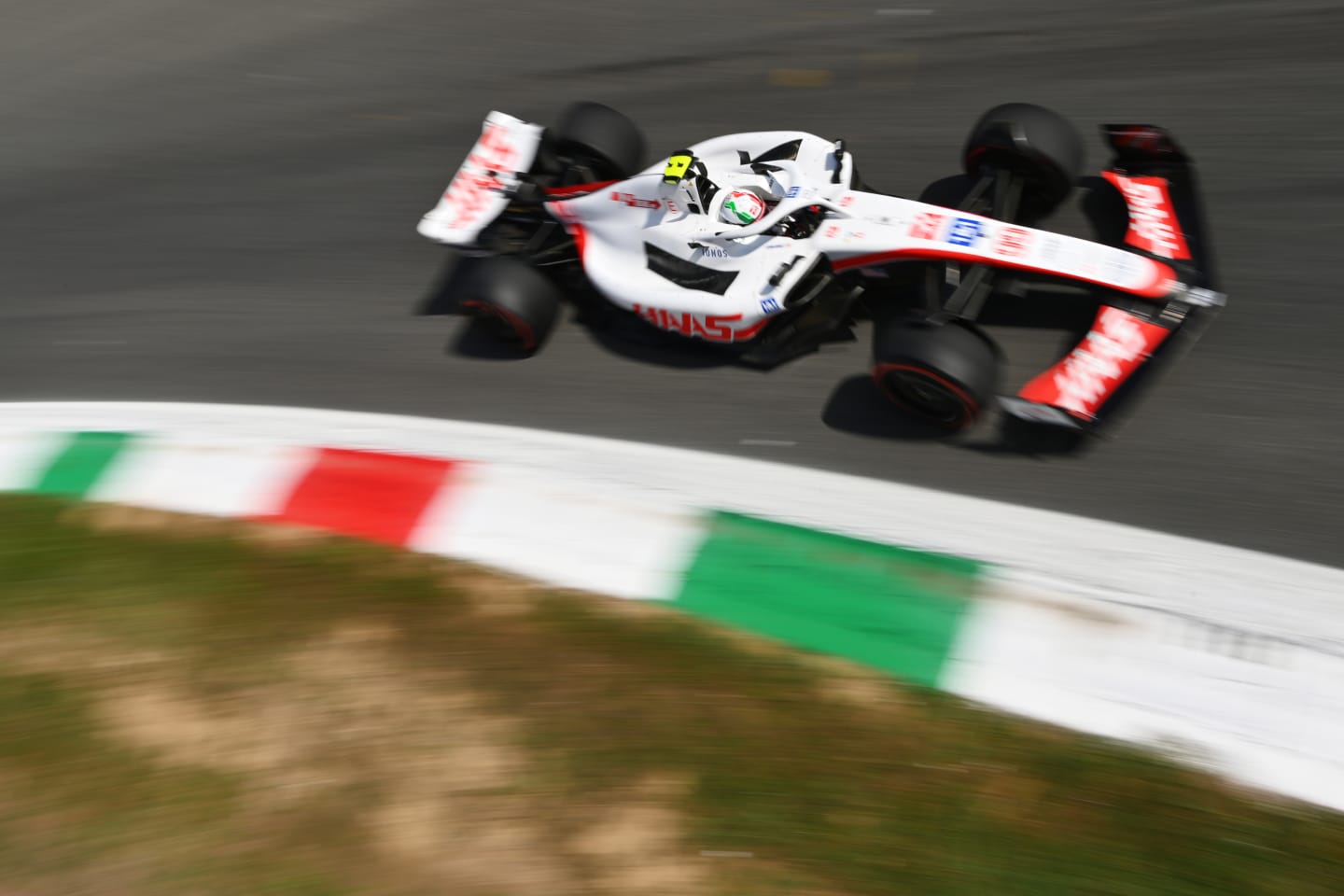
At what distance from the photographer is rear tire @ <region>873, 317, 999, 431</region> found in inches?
207

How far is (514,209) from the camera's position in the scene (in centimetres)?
684

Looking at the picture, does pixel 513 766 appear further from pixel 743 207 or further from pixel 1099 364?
pixel 1099 364

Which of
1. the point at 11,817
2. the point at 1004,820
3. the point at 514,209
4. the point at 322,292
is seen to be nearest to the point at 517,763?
the point at 1004,820

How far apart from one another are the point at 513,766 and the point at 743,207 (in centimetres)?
295

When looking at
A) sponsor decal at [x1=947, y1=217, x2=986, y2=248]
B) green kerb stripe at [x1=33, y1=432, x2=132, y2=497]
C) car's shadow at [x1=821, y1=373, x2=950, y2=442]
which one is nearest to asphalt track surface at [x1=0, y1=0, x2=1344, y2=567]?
car's shadow at [x1=821, y1=373, x2=950, y2=442]

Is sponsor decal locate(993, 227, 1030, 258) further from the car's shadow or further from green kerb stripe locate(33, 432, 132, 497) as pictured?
green kerb stripe locate(33, 432, 132, 497)

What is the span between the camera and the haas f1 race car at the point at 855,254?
17.5ft

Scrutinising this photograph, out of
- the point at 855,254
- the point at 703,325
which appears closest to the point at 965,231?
the point at 855,254

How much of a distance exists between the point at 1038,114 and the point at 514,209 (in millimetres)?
2989

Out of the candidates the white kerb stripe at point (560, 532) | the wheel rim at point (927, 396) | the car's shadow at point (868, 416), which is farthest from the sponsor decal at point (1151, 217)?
the white kerb stripe at point (560, 532)

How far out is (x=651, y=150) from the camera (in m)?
7.47

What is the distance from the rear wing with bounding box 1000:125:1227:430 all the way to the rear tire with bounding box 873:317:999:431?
6.7 inches

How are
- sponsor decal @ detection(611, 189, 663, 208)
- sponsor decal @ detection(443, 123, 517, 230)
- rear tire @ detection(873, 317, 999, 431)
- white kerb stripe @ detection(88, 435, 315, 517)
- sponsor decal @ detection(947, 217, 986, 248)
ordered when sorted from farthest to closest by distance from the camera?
sponsor decal @ detection(443, 123, 517, 230)
white kerb stripe @ detection(88, 435, 315, 517)
sponsor decal @ detection(611, 189, 663, 208)
sponsor decal @ detection(947, 217, 986, 248)
rear tire @ detection(873, 317, 999, 431)

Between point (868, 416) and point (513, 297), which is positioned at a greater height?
point (513, 297)
